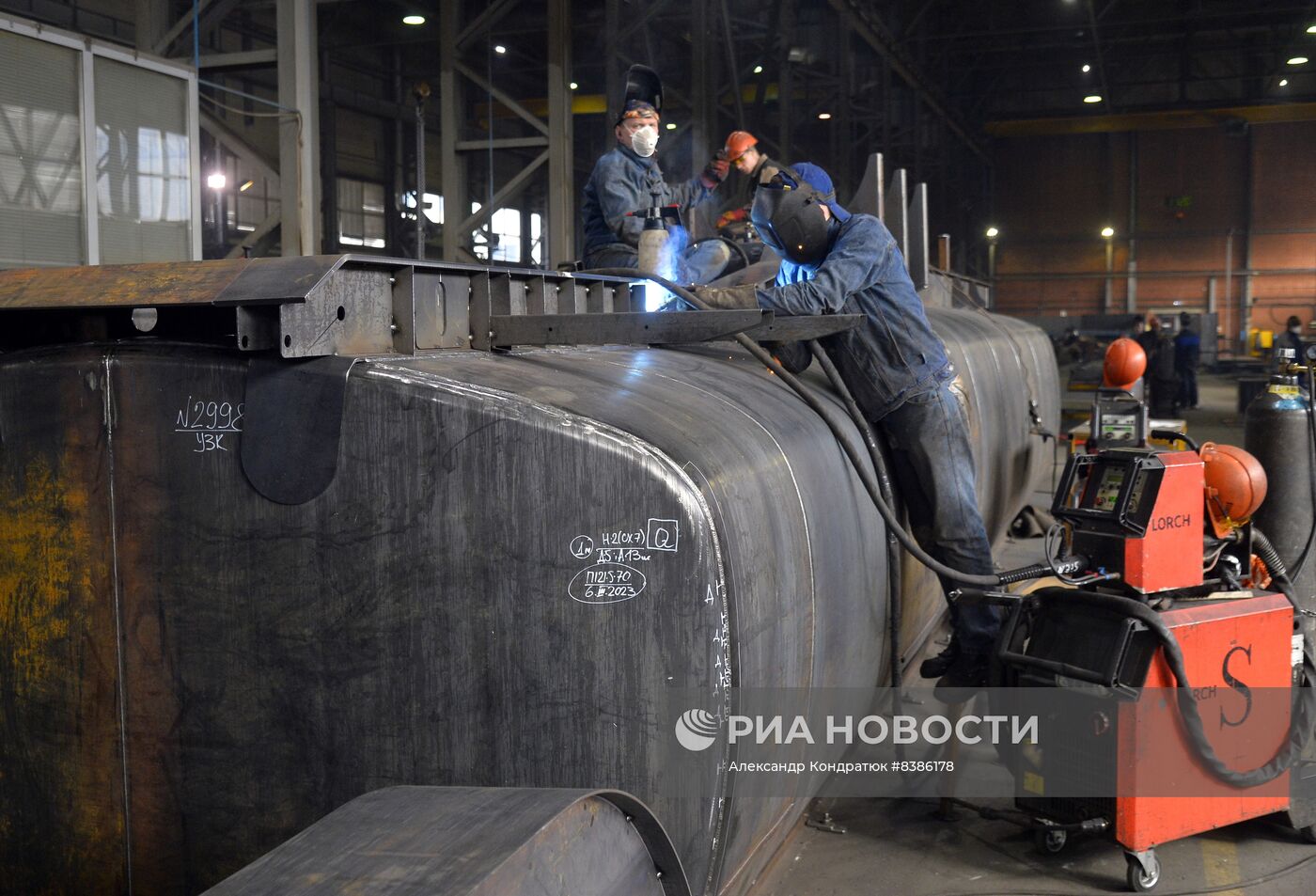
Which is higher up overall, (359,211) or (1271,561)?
(359,211)

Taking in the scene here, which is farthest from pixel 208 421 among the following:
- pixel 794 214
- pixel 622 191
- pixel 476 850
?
pixel 622 191

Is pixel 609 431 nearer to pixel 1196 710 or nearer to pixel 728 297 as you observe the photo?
pixel 728 297

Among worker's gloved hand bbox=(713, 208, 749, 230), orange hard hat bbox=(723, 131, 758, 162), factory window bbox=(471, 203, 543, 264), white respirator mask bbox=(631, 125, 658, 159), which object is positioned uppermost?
factory window bbox=(471, 203, 543, 264)

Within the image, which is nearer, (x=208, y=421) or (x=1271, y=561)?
(x=208, y=421)

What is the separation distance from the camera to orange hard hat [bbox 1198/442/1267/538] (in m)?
3.68

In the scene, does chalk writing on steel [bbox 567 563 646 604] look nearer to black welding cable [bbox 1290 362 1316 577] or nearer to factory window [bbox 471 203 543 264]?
black welding cable [bbox 1290 362 1316 577]

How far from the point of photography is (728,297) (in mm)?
3357

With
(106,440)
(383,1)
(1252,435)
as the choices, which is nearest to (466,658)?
(106,440)

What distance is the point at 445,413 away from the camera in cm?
209

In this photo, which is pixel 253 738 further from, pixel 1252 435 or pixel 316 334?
pixel 1252 435

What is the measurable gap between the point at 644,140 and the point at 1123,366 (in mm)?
3799

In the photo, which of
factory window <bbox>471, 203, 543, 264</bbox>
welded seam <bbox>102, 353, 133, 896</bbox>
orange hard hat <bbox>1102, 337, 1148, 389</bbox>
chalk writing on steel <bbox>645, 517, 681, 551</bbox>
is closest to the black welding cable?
orange hard hat <bbox>1102, 337, 1148, 389</bbox>

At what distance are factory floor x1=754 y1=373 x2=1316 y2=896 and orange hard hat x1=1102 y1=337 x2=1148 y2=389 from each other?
4.05 metres

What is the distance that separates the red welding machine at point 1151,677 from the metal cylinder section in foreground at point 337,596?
122 cm
